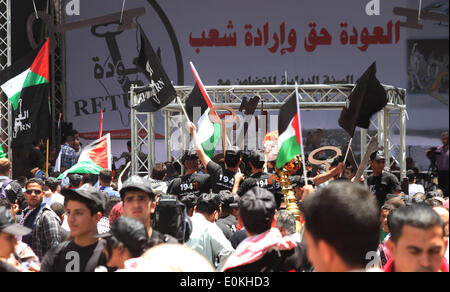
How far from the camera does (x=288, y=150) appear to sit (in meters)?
5.47

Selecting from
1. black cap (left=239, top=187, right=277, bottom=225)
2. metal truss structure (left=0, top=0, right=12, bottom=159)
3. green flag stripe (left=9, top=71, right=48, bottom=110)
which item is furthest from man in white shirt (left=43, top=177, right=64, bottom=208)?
metal truss structure (left=0, top=0, right=12, bottom=159)

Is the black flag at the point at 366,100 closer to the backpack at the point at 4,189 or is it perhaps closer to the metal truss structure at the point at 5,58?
the backpack at the point at 4,189

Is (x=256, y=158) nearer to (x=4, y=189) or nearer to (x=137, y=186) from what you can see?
(x=137, y=186)

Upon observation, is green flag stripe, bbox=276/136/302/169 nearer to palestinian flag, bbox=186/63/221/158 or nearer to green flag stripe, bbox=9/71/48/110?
palestinian flag, bbox=186/63/221/158

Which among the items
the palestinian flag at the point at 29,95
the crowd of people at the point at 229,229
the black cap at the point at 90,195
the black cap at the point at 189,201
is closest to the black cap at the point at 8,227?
the crowd of people at the point at 229,229

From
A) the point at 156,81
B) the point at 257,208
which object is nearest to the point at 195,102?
the point at 156,81

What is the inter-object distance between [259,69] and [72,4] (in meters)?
4.67

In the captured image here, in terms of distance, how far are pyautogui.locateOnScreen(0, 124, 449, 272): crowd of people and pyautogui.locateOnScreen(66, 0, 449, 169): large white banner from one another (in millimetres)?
8777

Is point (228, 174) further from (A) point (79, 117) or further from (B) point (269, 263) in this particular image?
(A) point (79, 117)

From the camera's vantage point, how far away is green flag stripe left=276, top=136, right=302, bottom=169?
539 cm

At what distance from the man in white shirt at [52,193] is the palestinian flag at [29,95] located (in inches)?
51.7

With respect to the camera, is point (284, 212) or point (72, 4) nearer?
point (284, 212)
